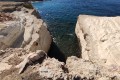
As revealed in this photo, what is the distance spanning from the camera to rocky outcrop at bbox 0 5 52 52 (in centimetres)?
2582

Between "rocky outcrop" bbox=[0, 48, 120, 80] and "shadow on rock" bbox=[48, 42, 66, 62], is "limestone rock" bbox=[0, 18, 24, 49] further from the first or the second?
"rocky outcrop" bbox=[0, 48, 120, 80]

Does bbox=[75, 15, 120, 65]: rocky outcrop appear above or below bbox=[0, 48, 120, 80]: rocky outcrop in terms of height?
below

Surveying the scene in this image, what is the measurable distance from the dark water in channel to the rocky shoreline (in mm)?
1860

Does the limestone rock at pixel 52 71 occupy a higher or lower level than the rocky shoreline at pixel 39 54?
higher

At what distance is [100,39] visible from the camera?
29.6 m

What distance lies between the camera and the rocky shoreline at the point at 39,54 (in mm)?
14094

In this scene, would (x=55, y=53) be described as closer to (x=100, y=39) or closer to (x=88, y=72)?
(x=100, y=39)

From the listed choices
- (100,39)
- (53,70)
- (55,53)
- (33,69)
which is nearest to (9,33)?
(55,53)

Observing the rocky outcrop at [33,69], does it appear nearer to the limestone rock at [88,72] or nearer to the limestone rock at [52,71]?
the limestone rock at [52,71]

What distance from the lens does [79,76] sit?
1384 centimetres

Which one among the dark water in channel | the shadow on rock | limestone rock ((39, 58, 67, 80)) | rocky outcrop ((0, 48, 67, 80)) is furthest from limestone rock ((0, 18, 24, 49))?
limestone rock ((39, 58, 67, 80))

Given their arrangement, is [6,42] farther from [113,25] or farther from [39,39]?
[113,25]

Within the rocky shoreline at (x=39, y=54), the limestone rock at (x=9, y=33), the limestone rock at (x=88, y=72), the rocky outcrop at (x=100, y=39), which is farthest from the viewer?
the rocky outcrop at (x=100, y=39)

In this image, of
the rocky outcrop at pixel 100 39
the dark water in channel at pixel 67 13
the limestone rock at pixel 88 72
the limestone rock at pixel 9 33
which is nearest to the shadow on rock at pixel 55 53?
the dark water in channel at pixel 67 13
